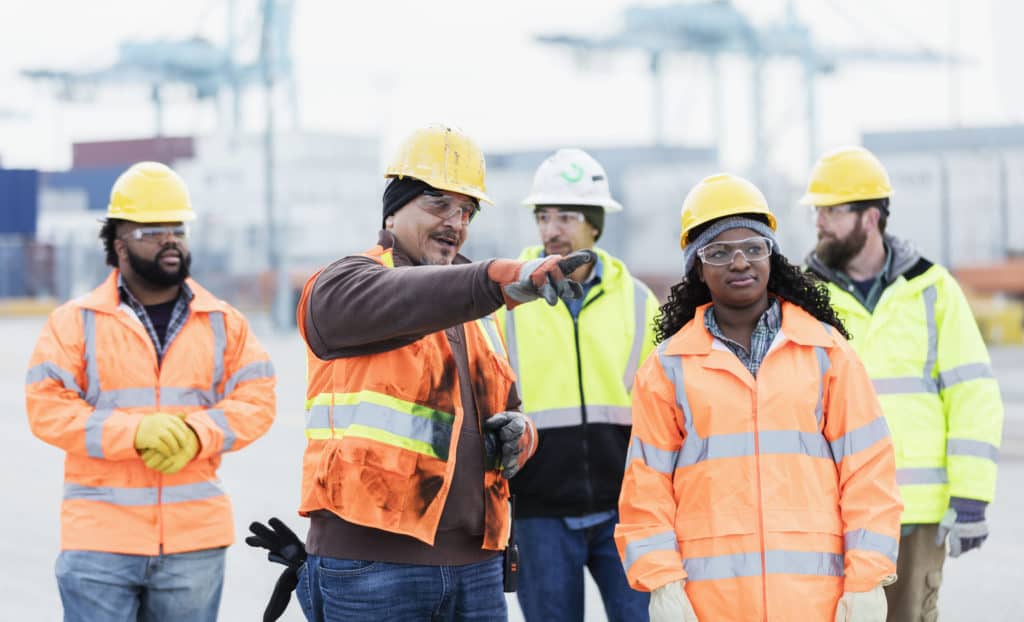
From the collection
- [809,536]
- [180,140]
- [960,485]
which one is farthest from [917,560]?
[180,140]

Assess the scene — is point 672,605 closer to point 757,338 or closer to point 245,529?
point 757,338

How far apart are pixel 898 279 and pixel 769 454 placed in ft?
5.02

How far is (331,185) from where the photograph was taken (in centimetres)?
5775

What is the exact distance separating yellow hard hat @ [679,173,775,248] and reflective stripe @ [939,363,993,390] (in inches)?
47.8

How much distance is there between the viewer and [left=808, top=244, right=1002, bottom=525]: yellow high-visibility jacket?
4.34 metres

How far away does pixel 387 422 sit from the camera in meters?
3.01

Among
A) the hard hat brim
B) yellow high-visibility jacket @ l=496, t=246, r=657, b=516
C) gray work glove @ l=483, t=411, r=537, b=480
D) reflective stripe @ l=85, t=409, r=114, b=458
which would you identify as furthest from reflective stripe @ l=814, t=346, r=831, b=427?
reflective stripe @ l=85, t=409, r=114, b=458

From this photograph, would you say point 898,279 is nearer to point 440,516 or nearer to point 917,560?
point 917,560

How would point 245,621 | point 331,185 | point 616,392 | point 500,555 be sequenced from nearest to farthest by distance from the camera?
1. point 500,555
2. point 616,392
3. point 245,621
4. point 331,185

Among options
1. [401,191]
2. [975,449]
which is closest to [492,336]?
[401,191]

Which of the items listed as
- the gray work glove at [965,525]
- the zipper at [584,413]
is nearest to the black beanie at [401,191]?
the zipper at [584,413]

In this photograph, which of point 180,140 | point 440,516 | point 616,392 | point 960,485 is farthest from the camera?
point 180,140

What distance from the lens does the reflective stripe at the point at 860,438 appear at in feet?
10.7

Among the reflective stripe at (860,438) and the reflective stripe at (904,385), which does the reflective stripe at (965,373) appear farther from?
the reflective stripe at (860,438)
